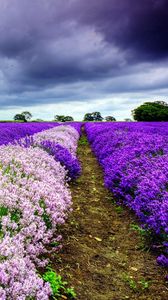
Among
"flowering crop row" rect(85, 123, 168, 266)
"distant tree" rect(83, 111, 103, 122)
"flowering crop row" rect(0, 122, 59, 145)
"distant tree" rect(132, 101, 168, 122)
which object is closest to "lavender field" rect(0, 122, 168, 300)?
"flowering crop row" rect(85, 123, 168, 266)

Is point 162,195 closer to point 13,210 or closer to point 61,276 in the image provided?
point 61,276

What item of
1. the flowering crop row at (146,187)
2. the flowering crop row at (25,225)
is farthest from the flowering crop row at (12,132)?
the flowering crop row at (25,225)

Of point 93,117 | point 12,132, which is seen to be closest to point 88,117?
point 93,117

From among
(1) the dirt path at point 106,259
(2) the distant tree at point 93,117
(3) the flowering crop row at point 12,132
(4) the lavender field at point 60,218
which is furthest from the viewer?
(2) the distant tree at point 93,117

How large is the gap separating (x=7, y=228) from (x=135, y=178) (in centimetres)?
387

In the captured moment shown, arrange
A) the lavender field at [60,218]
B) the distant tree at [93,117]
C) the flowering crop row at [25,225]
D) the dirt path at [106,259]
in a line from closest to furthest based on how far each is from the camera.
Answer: the flowering crop row at [25,225] < the lavender field at [60,218] < the dirt path at [106,259] < the distant tree at [93,117]

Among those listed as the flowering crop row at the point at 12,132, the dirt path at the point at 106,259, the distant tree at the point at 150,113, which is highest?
the distant tree at the point at 150,113

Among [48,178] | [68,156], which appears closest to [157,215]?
[48,178]

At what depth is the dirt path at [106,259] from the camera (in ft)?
12.5

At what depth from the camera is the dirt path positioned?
380cm

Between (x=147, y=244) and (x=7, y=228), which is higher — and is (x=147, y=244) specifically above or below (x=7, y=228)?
below

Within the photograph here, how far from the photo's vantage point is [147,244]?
5.01m

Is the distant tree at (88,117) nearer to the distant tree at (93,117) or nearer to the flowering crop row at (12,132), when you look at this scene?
the distant tree at (93,117)

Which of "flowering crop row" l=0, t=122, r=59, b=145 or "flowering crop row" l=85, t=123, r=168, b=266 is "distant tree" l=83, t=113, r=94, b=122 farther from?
"flowering crop row" l=85, t=123, r=168, b=266
